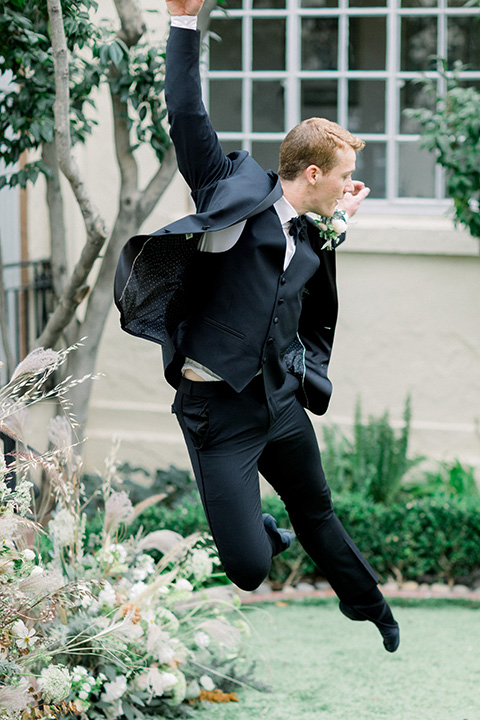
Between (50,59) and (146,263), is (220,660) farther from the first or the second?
(50,59)

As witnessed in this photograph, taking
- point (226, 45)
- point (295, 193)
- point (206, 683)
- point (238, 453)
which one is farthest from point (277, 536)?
point (226, 45)

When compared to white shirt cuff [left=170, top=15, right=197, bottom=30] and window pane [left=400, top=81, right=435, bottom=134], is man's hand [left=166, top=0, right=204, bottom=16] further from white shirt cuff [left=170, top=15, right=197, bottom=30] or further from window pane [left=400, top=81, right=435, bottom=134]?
window pane [left=400, top=81, right=435, bottom=134]

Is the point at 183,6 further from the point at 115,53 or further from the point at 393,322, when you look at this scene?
the point at 393,322

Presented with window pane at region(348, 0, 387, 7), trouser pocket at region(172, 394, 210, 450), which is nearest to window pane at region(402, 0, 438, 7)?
window pane at region(348, 0, 387, 7)

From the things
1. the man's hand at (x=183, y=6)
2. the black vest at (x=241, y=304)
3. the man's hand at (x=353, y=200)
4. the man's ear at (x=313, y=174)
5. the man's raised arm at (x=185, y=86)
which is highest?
the man's hand at (x=183, y=6)

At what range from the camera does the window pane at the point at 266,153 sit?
7.11 meters

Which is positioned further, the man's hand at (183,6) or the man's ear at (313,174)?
the man's ear at (313,174)

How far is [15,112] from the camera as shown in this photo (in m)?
4.57

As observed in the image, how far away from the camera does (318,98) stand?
6.99m

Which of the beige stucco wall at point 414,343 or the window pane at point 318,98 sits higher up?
the window pane at point 318,98

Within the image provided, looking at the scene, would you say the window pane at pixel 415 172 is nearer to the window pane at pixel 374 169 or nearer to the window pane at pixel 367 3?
the window pane at pixel 374 169

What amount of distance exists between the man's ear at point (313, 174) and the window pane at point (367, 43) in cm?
406

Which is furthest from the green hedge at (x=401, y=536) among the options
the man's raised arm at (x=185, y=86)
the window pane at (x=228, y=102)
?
the man's raised arm at (x=185, y=86)

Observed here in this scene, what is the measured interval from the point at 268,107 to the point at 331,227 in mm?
4015
